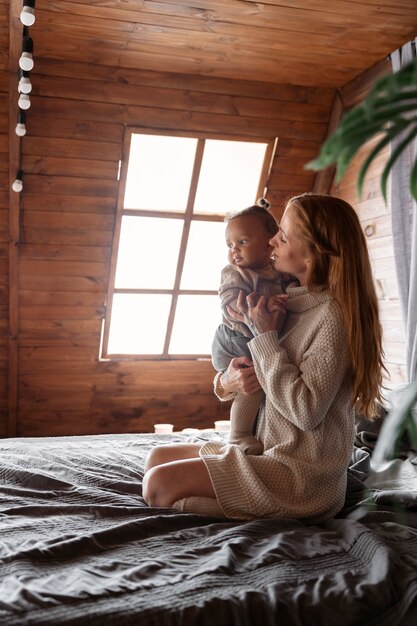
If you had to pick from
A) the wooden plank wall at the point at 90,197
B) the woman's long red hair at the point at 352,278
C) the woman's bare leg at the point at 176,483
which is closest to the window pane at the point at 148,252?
the wooden plank wall at the point at 90,197

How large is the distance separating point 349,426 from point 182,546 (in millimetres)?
554

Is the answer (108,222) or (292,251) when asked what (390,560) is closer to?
(292,251)

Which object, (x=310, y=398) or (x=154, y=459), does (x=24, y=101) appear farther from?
(x=310, y=398)

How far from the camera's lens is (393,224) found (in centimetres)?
313

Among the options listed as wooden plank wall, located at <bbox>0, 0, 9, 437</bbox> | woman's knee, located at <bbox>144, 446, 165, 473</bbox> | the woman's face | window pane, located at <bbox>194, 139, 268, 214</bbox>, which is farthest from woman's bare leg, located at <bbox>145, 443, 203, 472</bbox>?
window pane, located at <bbox>194, 139, 268, 214</bbox>

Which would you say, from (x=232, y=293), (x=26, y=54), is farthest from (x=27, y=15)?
(x=232, y=293)

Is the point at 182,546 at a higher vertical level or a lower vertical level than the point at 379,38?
lower

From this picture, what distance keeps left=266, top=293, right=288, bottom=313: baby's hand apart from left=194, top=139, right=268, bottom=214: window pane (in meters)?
1.98

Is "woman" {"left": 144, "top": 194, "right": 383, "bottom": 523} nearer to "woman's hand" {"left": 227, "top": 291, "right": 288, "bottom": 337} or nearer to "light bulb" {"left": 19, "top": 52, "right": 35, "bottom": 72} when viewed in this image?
"woman's hand" {"left": 227, "top": 291, "right": 288, "bottom": 337}

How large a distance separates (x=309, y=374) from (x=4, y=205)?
2.30 metres

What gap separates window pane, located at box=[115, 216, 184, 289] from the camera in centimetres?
387

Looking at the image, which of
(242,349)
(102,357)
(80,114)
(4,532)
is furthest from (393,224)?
(4,532)

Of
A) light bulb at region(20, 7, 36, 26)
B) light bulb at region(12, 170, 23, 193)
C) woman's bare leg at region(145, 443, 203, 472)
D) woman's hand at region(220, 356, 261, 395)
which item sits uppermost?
light bulb at region(20, 7, 36, 26)

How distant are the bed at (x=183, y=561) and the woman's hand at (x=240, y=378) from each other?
39cm
